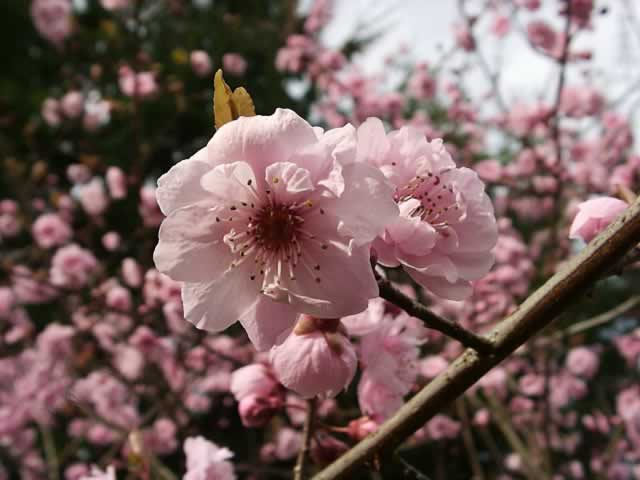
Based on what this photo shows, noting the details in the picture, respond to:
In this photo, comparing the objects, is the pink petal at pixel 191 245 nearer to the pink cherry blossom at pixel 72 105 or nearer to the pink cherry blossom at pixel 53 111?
the pink cherry blossom at pixel 72 105

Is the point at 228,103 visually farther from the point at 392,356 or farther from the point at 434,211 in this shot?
the point at 392,356

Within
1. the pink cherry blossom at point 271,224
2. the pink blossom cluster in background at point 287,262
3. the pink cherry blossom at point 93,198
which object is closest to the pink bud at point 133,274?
the pink blossom cluster in background at point 287,262

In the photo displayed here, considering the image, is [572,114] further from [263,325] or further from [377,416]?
[263,325]

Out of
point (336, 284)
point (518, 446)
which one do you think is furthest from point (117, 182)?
point (336, 284)

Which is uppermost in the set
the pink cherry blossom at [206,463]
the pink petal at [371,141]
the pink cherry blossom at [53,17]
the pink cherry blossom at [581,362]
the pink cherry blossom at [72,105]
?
the pink petal at [371,141]

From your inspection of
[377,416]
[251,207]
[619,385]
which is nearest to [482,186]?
[251,207]
